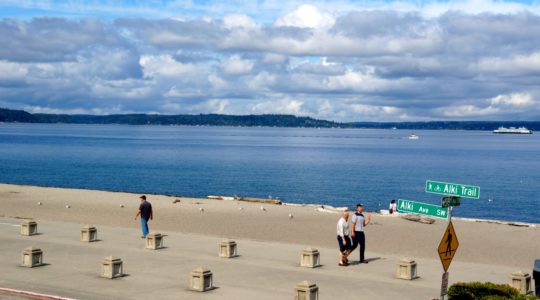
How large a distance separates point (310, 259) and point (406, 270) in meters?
3.07

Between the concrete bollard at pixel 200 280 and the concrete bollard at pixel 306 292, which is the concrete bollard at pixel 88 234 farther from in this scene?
the concrete bollard at pixel 306 292

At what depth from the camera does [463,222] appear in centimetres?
3828

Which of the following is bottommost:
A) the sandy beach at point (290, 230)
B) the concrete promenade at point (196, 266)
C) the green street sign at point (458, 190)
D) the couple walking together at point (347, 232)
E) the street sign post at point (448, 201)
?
the sandy beach at point (290, 230)

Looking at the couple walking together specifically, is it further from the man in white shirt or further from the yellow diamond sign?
the yellow diamond sign

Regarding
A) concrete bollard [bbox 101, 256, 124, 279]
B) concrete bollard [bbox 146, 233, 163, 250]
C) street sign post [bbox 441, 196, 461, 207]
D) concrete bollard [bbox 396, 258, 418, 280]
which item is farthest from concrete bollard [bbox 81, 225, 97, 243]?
street sign post [bbox 441, 196, 461, 207]

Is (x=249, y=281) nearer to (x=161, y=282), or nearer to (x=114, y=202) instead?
(x=161, y=282)

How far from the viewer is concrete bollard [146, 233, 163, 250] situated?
24.6 metres

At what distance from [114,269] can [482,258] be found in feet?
47.9

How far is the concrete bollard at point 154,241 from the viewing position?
24.6 m

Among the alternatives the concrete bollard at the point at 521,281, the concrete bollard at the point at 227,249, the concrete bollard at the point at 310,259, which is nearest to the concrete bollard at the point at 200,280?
the concrete bollard at the point at 310,259

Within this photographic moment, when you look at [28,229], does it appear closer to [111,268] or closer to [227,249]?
[227,249]

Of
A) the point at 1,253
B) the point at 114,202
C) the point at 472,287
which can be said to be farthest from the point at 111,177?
the point at 472,287

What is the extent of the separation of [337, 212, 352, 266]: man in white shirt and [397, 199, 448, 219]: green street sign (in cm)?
726

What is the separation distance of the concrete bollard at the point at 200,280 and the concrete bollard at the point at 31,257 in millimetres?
5530
